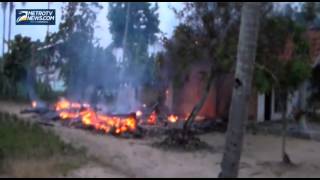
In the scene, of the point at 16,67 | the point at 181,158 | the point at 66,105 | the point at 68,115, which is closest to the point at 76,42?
the point at 66,105

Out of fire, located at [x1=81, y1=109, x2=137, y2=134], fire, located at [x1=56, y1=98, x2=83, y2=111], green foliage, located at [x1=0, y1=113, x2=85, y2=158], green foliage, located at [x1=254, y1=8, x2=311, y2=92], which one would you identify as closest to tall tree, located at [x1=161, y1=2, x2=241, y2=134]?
green foliage, located at [x1=254, y1=8, x2=311, y2=92]

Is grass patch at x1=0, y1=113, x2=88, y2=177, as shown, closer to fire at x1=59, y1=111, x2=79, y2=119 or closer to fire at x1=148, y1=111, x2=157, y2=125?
fire at x1=59, y1=111, x2=79, y2=119

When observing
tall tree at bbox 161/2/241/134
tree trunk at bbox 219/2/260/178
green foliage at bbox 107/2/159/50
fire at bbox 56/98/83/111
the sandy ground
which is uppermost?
green foliage at bbox 107/2/159/50

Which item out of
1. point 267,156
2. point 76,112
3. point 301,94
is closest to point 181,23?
point 267,156

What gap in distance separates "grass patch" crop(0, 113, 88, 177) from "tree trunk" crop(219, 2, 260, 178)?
3.24 metres

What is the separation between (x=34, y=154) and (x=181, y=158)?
357cm

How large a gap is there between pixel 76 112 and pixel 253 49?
40.2ft

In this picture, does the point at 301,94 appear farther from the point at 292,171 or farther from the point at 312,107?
the point at 292,171

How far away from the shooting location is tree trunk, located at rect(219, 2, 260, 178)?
8.72 metres

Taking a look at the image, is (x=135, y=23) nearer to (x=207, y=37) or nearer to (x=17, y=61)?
(x=17, y=61)

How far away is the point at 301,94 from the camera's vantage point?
21.2m

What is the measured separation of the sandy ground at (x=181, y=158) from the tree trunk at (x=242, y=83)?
2560 mm

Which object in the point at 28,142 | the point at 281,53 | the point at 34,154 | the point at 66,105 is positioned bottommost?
the point at 34,154

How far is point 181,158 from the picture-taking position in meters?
13.5
